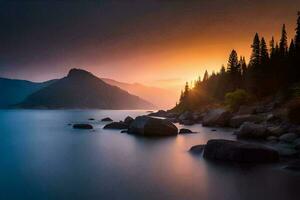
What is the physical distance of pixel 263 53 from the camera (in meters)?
79.1

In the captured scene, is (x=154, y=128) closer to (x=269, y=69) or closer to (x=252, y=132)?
(x=252, y=132)

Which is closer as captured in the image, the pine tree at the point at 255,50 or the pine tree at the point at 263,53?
the pine tree at the point at 263,53

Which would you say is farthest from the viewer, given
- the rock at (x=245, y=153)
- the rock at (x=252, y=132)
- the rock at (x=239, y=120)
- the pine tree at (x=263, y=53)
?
the pine tree at (x=263, y=53)

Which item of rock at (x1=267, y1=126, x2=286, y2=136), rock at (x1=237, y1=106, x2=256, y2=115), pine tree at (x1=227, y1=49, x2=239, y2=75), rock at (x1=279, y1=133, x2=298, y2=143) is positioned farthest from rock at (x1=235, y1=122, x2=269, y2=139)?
pine tree at (x1=227, y1=49, x2=239, y2=75)

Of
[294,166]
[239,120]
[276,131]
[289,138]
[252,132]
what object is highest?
[239,120]

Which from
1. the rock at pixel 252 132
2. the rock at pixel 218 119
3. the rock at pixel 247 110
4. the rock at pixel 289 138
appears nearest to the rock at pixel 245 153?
the rock at pixel 289 138

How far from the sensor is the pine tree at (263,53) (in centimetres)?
7638

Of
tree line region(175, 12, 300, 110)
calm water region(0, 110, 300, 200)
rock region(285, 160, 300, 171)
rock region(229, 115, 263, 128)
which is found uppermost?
tree line region(175, 12, 300, 110)

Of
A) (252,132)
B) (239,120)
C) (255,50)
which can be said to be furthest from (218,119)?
(255,50)

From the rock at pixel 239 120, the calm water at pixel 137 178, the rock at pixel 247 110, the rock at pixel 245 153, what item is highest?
the rock at pixel 247 110

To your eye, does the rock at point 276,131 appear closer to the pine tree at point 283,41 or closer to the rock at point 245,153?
the rock at point 245,153

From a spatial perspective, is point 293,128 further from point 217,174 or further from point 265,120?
point 217,174

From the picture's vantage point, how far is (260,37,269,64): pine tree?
76.4m

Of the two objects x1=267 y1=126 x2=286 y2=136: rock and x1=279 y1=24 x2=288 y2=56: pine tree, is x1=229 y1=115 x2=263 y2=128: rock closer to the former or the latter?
x1=267 y1=126 x2=286 y2=136: rock
